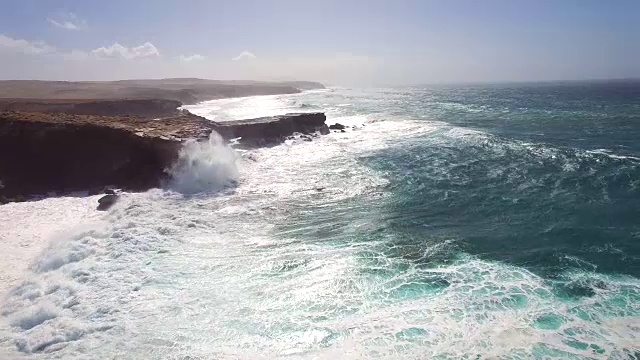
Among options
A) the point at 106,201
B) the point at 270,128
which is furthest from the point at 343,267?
the point at 270,128

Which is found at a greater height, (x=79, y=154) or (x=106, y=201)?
(x=79, y=154)


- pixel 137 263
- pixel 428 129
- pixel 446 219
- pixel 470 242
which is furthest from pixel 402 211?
pixel 428 129

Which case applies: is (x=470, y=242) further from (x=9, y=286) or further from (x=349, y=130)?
(x=349, y=130)

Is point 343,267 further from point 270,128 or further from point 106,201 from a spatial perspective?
point 270,128

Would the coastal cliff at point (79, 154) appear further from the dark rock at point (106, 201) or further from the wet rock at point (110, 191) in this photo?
the dark rock at point (106, 201)

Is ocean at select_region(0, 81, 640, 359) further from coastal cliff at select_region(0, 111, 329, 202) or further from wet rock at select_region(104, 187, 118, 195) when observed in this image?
coastal cliff at select_region(0, 111, 329, 202)

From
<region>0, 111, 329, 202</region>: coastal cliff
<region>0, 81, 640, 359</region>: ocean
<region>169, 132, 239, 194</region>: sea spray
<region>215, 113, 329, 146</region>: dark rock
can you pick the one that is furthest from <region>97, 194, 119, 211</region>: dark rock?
<region>215, 113, 329, 146</region>: dark rock
